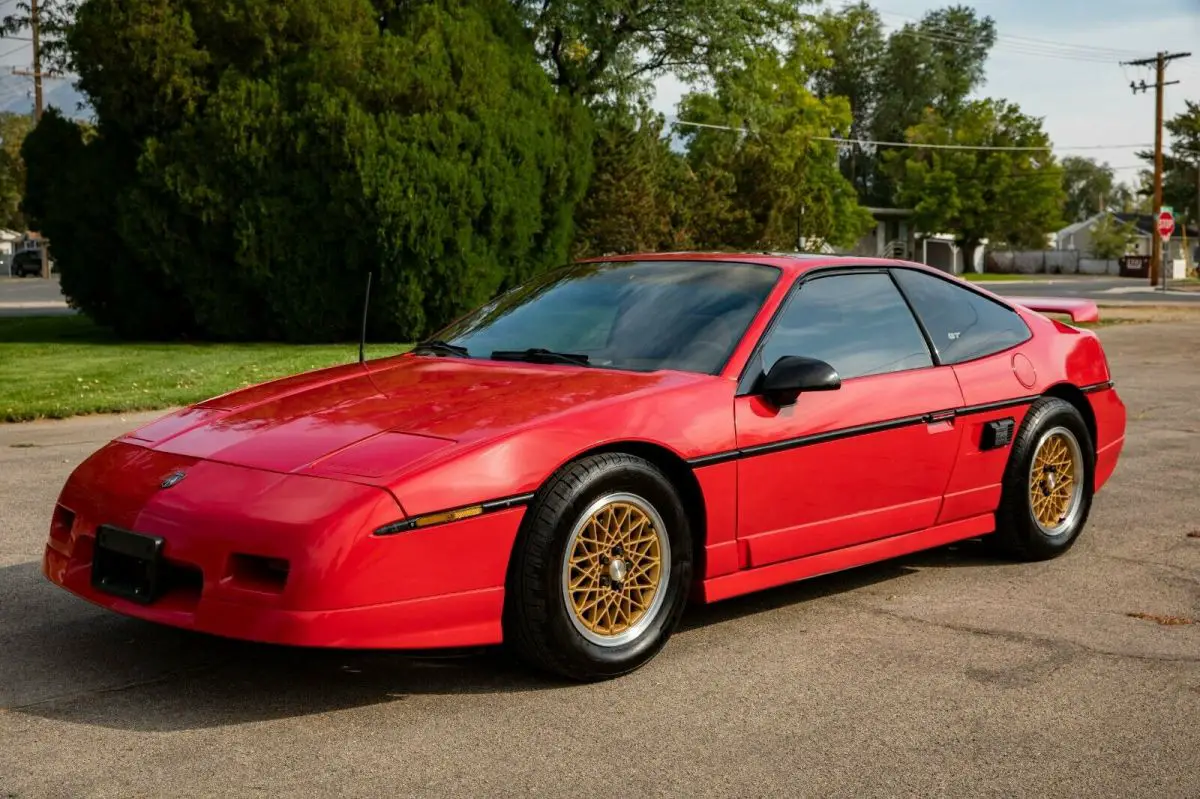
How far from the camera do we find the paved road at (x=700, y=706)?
3.55 m

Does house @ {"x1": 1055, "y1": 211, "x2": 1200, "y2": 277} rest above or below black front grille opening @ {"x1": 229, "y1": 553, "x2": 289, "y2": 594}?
above

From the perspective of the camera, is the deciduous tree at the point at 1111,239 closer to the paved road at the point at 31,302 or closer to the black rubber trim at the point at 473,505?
the paved road at the point at 31,302

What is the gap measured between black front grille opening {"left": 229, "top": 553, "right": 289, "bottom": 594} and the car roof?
2.30 metres


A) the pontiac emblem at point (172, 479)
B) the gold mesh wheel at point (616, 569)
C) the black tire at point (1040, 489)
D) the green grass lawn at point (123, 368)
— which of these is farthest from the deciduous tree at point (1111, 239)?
the pontiac emblem at point (172, 479)

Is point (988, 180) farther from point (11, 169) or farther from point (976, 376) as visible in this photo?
point (976, 376)

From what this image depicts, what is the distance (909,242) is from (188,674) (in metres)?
83.0

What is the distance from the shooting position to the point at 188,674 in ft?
14.3

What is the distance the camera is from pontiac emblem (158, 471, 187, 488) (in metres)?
4.26

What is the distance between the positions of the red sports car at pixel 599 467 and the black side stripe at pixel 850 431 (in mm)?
13

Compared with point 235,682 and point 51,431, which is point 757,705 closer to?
point 235,682

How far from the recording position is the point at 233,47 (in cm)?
2077

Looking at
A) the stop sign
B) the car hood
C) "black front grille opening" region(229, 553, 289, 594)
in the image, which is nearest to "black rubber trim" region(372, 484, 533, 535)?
the car hood

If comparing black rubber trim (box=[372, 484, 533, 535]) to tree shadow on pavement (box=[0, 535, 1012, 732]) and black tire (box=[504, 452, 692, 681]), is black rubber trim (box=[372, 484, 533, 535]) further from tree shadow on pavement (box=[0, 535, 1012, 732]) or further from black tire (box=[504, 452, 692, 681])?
tree shadow on pavement (box=[0, 535, 1012, 732])

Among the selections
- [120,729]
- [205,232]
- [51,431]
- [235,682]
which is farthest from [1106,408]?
[205,232]
